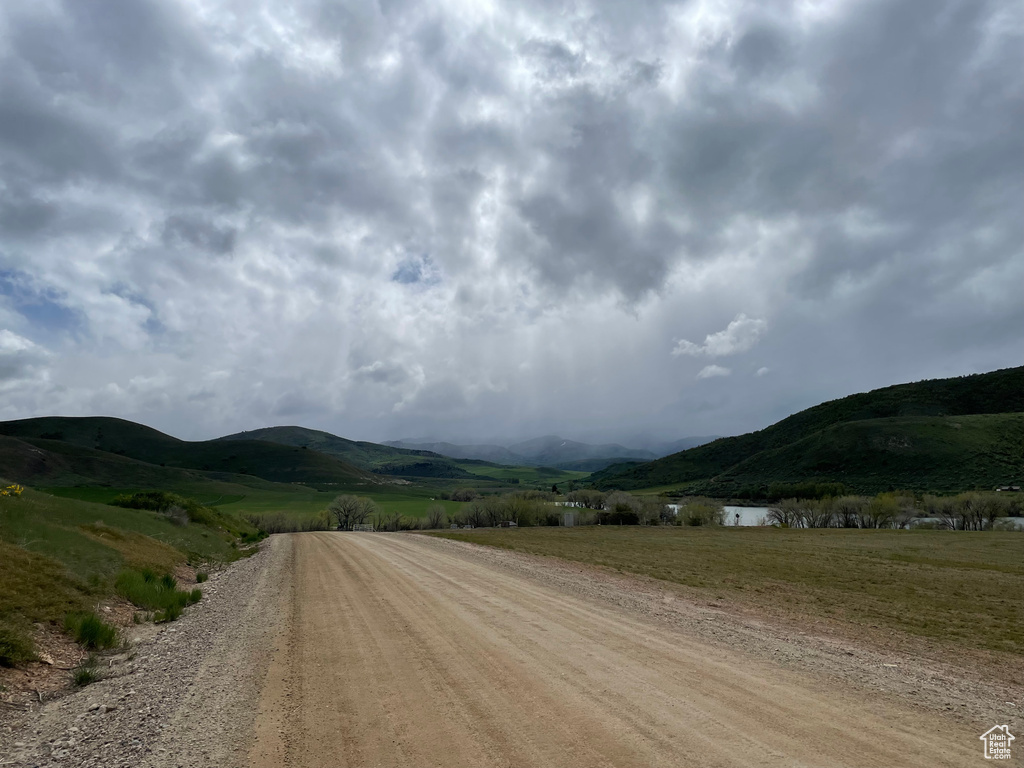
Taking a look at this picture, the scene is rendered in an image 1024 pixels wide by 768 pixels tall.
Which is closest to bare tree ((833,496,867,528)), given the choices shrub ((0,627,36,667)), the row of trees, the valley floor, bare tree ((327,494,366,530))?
the row of trees

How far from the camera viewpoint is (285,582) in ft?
62.5

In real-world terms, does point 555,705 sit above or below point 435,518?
above

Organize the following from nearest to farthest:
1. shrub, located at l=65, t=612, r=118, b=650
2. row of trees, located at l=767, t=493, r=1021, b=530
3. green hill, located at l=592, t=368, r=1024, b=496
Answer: shrub, located at l=65, t=612, r=118, b=650 → row of trees, located at l=767, t=493, r=1021, b=530 → green hill, located at l=592, t=368, r=1024, b=496

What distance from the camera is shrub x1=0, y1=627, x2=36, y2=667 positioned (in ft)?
27.1

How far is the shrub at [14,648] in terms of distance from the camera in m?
8.27

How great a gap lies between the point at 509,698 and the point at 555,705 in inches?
26.2

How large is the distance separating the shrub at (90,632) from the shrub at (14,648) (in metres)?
1.46

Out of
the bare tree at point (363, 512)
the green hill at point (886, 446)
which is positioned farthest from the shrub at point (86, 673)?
the green hill at point (886, 446)

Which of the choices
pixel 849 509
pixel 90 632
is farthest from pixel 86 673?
pixel 849 509

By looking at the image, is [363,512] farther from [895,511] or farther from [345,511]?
[895,511]

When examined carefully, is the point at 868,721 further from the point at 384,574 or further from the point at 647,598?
the point at 384,574

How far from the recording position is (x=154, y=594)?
50.1 ft

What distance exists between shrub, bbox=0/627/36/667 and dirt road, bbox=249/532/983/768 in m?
4.03

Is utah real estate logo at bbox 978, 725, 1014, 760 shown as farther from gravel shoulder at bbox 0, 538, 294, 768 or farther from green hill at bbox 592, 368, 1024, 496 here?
green hill at bbox 592, 368, 1024, 496
